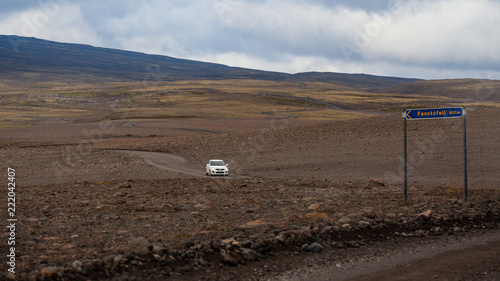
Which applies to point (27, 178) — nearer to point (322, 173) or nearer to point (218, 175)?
point (218, 175)

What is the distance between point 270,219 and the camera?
43.0 ft

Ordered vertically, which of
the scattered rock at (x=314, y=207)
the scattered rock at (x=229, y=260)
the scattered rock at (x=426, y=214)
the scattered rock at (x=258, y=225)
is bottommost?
the scattered rock at (x=229, y=260)

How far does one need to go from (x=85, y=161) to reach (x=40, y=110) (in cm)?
8524

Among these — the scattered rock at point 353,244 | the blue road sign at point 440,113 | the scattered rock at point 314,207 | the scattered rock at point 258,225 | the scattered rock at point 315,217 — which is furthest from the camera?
the scattered rock at point 314,207

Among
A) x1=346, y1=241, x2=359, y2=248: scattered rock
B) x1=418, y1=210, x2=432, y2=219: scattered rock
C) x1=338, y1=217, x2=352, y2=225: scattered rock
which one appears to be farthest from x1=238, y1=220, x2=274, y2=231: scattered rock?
x1=418, y1=210, x2=432, y2=219: scattered rock

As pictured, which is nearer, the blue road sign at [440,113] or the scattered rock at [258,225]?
the scattered rock at [258,225]

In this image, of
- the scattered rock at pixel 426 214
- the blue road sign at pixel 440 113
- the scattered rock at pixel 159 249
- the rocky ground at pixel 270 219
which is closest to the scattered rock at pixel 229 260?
the rocky ground at pixel 270 219

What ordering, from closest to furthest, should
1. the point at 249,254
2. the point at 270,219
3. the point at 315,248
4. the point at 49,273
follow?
1. the point at 49,273
2. the point at 249,254
3. the point at 315,248
4. the point at 270,219

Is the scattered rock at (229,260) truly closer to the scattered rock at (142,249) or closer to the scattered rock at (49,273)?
the scattered rock at (142,249)

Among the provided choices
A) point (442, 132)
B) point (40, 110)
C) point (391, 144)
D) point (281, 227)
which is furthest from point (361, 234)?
point (40, 110)

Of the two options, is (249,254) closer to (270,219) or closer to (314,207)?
(270,219)

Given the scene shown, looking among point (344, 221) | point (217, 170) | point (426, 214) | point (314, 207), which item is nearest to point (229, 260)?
point (344, 221)

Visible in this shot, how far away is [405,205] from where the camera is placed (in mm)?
15070

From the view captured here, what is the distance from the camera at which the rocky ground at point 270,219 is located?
9.09 meters
